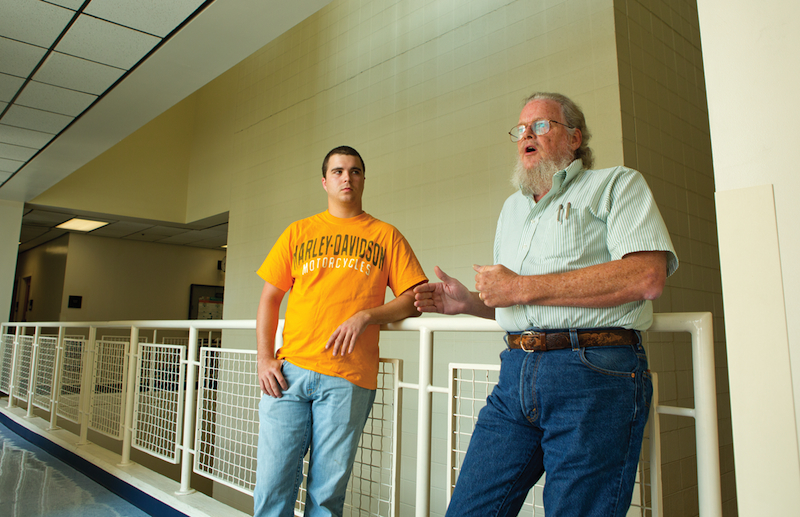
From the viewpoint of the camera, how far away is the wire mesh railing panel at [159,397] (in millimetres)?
2551

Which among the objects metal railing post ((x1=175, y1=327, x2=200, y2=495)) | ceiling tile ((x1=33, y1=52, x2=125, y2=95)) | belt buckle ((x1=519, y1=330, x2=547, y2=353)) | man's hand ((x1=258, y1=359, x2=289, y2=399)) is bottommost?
metal railing post ((x1=175, y1=327, x2=200, y2=495))

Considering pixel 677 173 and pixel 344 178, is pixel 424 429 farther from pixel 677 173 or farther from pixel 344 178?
pixel 677 173

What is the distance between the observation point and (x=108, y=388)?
3398mm

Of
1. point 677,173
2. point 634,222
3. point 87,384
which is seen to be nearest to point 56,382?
point 87,384

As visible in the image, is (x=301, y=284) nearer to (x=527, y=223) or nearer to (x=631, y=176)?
(x=527, y=223)

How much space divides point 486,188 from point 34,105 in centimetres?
329

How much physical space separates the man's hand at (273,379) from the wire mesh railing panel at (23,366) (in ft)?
15.1

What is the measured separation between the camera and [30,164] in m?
5.05

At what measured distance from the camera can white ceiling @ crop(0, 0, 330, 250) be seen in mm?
2648

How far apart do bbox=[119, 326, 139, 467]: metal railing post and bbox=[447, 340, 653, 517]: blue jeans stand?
2.54m

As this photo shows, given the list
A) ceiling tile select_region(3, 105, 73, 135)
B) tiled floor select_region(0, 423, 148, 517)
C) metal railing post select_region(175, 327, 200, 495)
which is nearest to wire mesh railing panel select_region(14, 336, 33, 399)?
tiled floor select_region(0, 423, 148, 517)

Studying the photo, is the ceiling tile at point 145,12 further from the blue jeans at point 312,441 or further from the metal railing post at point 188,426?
the blue jeans at point 312,441

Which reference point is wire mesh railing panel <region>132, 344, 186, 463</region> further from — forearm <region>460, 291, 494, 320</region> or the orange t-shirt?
forearm <region>460, 291, 494, 320</region>

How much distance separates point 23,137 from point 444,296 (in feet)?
14.6
